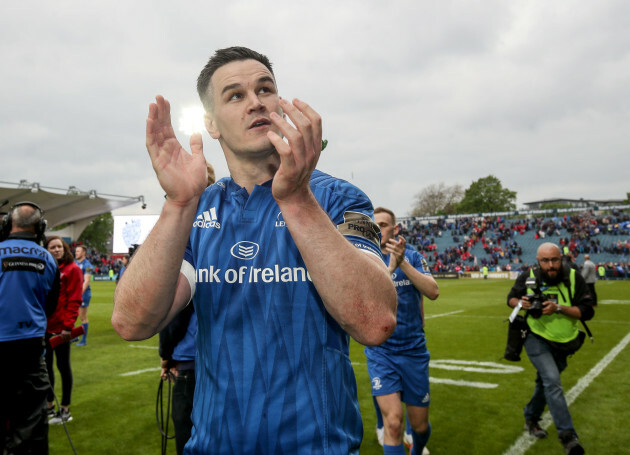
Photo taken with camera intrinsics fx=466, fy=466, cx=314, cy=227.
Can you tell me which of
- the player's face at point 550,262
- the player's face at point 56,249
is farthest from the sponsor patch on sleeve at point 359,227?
the player's face at point 56,249

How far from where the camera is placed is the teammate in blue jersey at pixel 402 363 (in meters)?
4.97

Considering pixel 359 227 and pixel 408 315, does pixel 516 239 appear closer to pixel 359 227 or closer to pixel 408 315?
pixel 408 315

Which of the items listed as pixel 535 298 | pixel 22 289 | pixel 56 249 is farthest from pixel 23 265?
pixel 535 298

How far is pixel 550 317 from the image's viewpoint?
19.4 ft

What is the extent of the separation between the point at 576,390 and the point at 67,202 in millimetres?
52751

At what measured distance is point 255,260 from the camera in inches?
64.4

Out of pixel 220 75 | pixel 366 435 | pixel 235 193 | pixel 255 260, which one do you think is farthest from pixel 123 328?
pixel 366 435

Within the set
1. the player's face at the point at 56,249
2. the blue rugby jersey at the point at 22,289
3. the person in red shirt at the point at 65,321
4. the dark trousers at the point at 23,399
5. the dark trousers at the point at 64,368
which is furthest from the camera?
the player's face at the point at 56,249

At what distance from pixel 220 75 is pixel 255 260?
0.76m

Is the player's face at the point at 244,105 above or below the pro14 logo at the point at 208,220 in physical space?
above

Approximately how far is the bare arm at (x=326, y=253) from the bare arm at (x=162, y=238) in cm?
33

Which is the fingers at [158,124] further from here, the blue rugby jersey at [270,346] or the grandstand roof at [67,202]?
the grandstand roof at [67,202]

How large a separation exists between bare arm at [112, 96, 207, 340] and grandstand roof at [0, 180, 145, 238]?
4579 centimetres

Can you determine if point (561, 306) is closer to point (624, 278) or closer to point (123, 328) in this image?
point (123, 328)
